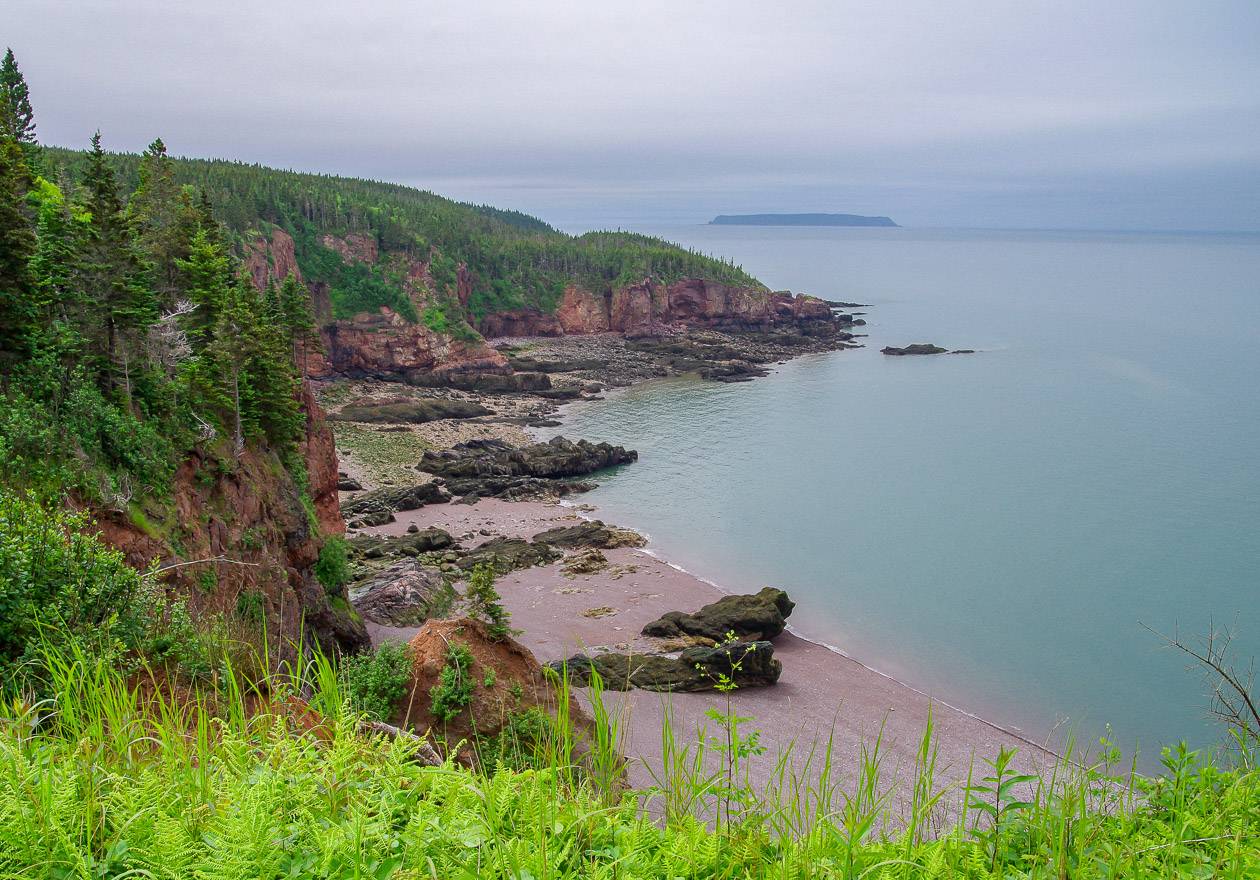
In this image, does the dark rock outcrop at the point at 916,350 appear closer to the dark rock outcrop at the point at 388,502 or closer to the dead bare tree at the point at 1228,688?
the dark rock outcrop at the point at 388,502

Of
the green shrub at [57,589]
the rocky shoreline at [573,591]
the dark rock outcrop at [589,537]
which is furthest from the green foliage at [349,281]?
the green shrub at [57,589]

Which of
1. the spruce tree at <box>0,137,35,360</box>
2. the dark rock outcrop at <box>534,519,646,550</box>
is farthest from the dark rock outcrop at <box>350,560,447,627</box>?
the spruce tree at <box>0,137,35,360</box>

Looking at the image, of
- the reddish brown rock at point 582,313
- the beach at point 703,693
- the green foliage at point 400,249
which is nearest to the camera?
the beach at point 703,693

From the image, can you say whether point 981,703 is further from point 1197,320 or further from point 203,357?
point 1197,320

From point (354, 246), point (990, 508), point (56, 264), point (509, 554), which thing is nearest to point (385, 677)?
point (56, 264)

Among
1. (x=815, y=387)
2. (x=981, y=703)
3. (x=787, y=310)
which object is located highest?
(x=787, y=310)

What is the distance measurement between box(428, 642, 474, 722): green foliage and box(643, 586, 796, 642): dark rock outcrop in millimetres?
17215

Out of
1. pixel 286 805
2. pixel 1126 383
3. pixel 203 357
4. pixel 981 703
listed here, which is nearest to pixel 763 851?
pixel 286 805

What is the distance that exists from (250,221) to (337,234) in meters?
12.0

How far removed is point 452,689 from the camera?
11.8m

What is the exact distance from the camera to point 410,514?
43.7m

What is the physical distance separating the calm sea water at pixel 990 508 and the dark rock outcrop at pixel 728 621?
120 inches

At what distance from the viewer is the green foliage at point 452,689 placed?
38.2 feet

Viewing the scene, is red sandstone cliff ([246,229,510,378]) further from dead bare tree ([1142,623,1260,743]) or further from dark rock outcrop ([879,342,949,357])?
dead bare tree ([1142,623,1260,743])
